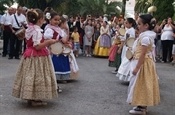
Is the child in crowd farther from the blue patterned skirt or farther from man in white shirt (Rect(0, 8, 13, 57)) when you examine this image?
the blue patterned skirt

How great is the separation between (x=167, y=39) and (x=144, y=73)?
9.11m

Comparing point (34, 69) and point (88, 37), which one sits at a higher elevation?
point (88, 37)

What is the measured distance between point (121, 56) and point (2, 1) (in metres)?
15.9

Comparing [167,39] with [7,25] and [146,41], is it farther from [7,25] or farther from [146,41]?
[146,41]

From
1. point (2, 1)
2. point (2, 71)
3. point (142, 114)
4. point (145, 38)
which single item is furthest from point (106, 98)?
point (2, 1)

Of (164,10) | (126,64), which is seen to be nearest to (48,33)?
(126,64)

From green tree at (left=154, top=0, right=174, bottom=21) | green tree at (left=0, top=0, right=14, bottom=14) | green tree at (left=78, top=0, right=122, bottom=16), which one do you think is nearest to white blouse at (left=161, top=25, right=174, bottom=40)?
green tree at (left=154, top=0, right=174, bottom=21)

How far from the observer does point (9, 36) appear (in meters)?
13.9

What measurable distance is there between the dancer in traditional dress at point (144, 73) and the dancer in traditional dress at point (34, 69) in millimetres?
1338

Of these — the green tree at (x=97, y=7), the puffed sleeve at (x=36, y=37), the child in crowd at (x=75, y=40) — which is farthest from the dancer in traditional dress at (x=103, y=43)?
the green tree at (x=97, y=7)

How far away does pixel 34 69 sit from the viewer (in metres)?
6.35

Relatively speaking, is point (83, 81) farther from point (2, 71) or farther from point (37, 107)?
point (37, 107)

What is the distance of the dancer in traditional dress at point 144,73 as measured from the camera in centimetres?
609

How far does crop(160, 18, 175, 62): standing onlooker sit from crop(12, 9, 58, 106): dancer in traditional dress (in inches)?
365
